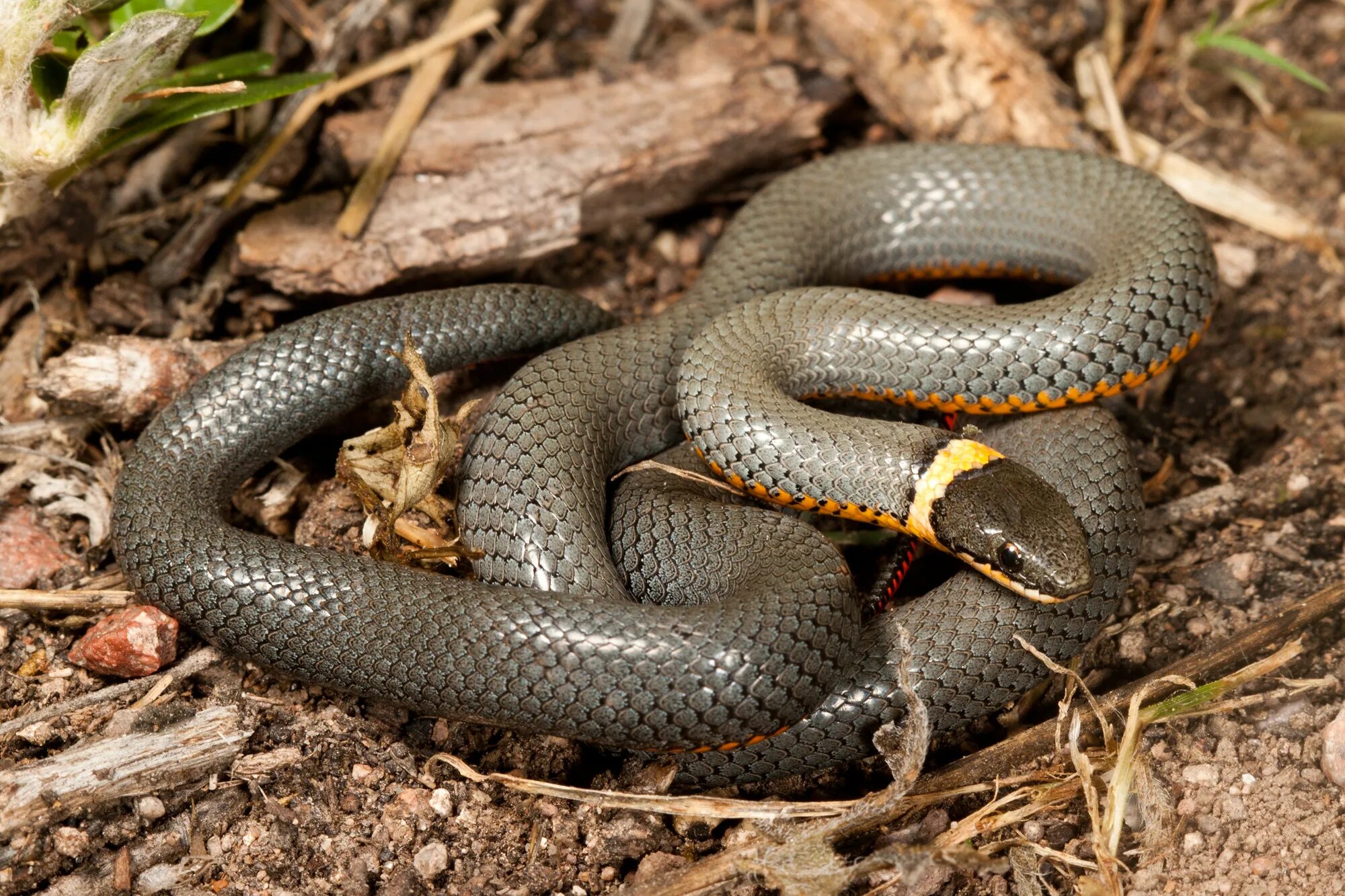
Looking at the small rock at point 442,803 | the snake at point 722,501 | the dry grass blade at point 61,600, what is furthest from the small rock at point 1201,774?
the dry grass blade at point 61,600

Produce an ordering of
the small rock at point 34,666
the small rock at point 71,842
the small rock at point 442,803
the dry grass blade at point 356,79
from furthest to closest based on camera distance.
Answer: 1. the dry grass blade at point 356,79
2. the small rock at point 34,666
3. the small rock at point 442,803
4. the small rock at point 71,842

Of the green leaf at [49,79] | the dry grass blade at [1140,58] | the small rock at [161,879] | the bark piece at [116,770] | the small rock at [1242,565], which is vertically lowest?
the small rock at [1242,565]

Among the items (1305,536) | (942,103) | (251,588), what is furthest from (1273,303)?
(251,588)

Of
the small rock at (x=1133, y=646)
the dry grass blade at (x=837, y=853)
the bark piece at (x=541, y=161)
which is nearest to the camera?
the dry grass blade at (x=837, y=853)

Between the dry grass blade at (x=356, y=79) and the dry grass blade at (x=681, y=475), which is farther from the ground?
the dry grass blade at (x=356, y=79)

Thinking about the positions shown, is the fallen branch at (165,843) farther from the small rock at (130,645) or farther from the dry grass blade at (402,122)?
the dry grass blade at (402,122)

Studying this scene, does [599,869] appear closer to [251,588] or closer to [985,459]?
[251,588]

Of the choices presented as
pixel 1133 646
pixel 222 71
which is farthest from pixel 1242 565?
pixel 222 71
